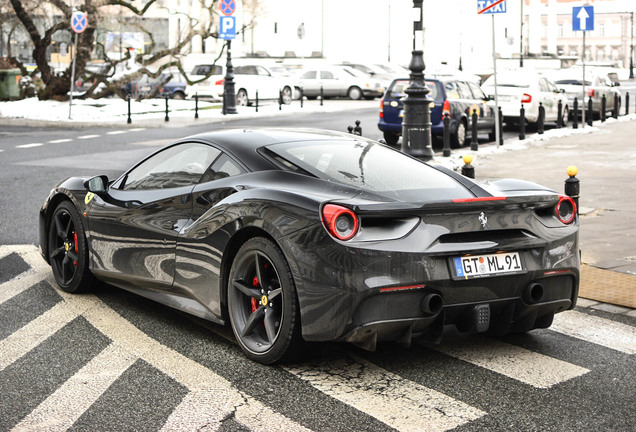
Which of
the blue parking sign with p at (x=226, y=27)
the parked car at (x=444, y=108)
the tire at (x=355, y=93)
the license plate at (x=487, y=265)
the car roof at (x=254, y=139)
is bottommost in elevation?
the license plate at (x=487, y=265)

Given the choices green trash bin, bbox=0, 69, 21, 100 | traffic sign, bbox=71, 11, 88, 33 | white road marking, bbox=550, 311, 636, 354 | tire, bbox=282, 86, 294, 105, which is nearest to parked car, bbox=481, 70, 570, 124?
traffic sign, bbox=71, 11, 88, 33

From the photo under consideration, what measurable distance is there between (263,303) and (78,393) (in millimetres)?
1079

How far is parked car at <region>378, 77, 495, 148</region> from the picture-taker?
21.0 m

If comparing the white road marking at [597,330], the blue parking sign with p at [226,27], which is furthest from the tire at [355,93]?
the white road marking at [597,330]

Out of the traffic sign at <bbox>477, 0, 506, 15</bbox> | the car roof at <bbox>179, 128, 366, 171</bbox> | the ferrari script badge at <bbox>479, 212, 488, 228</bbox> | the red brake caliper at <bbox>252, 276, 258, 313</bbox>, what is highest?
the traffic sign at <bbox>477, 0, 506, 15</bbox>

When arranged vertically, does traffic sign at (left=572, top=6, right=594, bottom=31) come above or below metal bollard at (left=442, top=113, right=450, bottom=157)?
above

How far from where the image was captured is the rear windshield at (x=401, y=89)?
21.2 meters

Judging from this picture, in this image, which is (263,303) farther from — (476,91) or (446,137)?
(476,91)

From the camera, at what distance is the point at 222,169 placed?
19.5 feet

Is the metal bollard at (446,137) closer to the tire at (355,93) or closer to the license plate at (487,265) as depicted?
the license plate at (487,265)

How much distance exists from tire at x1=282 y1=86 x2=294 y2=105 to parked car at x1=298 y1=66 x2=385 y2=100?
4.26m

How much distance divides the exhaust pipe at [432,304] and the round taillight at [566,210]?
3.34 ft

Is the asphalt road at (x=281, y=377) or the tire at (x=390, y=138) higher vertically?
the tire at (x=390, y=138)

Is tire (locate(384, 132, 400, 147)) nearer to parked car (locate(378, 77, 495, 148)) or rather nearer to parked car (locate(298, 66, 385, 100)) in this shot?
parked car (locate(378, 77, 495, 148))
